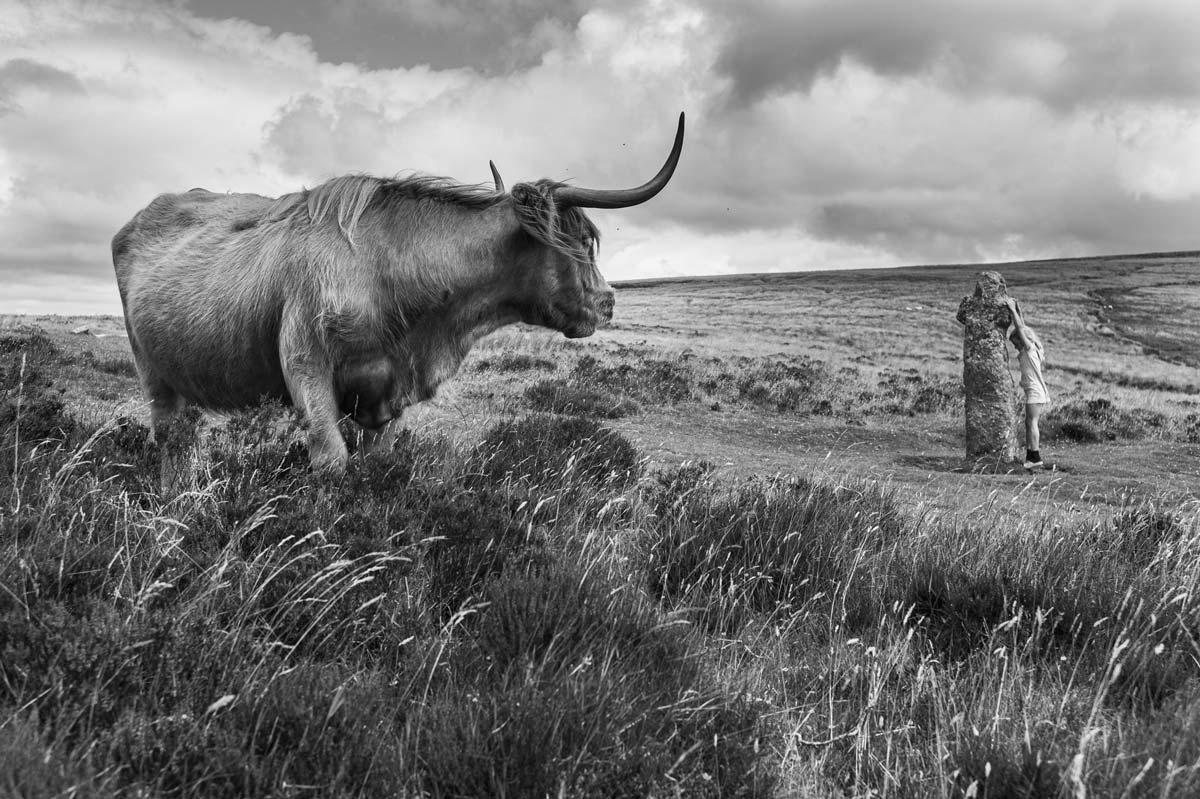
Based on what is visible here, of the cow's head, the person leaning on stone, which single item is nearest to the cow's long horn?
the cow's head

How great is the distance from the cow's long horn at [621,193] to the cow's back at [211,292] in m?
1.73

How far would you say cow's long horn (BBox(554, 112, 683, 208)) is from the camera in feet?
16.2

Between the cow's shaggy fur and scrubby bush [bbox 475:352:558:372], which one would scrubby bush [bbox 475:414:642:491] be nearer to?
the cow's shaggy fur

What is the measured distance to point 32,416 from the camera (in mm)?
4762

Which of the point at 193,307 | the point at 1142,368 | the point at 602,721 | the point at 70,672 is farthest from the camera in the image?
the point at 1142,368

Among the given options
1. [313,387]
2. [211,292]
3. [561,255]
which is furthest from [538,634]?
[211,292]

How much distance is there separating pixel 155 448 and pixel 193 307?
134 cm

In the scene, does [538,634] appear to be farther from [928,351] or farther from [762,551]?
[928,351]

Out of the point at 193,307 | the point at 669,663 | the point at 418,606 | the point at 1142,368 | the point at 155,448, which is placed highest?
the point at 193,307

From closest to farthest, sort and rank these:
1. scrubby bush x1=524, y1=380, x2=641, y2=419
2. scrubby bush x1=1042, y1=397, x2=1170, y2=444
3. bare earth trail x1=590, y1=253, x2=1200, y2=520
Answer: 1. bare earth trail x1=590, y1=253, x2=1200, y2=520
2. scrubby bush x1=524, y1=380, x2=641, y2=419
3. scrubby bush x1=1042, y1=397, x2=1170, y2=444

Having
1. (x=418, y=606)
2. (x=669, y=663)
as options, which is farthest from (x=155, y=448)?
(x=669, y=663)

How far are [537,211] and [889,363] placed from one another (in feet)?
112

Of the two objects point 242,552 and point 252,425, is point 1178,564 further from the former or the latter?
point 252,425

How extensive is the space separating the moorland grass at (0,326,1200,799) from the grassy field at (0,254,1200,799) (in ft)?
0.05
